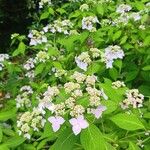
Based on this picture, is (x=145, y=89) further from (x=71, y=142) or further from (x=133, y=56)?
(x=71, y=142)

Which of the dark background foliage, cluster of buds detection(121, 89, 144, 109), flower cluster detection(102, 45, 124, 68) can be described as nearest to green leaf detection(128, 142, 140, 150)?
cluster of buds detection(121, 89, 144, 109)

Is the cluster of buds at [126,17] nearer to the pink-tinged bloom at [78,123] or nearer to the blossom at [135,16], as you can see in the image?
the blossom at [135,16]

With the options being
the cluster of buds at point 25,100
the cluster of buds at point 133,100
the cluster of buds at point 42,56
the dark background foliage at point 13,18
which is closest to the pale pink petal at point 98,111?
the cluster of buds at point 133,100

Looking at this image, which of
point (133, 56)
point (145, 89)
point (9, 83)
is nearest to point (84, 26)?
point (133, 56)

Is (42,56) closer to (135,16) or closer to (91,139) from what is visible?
(135,16)

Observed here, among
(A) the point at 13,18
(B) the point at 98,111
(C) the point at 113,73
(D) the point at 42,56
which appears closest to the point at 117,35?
(C) the point at 113,73

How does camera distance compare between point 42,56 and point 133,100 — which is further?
point 42,56
